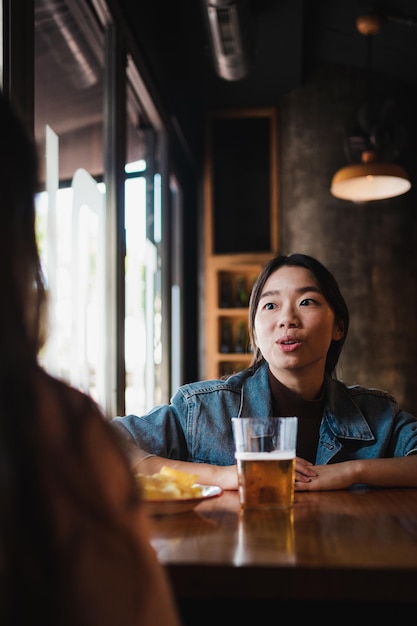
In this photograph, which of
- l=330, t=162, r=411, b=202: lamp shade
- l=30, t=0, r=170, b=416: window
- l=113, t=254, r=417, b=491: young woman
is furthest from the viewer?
l=330, t=162, r=411, b=202: lamp shade

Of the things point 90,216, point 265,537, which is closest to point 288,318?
point 265,537

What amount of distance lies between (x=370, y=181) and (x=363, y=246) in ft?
3.69

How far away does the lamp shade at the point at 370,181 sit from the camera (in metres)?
4.20

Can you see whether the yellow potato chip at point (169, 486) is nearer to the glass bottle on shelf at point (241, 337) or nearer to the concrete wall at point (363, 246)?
the concrete wall at point (363, 246)

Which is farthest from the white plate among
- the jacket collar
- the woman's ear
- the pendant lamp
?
the pendant lamp

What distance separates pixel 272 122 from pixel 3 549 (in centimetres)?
558

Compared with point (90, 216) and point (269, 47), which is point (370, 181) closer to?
point (269, 47)

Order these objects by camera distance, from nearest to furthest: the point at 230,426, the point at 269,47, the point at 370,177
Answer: the point at 230,426 → the point at 370,177 → the point at 269,47

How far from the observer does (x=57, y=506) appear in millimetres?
569

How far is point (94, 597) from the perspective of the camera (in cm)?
57

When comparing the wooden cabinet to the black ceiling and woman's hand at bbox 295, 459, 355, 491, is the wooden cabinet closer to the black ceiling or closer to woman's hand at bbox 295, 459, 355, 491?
the black ceiling

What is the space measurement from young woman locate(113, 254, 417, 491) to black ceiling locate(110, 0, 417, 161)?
83.1 inches

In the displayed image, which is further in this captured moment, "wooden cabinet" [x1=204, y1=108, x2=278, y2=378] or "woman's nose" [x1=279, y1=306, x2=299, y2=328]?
"wooden cabinet" [x1=204, y1=108, x2=278, y2=378]

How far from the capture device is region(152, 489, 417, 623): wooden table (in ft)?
2.87
